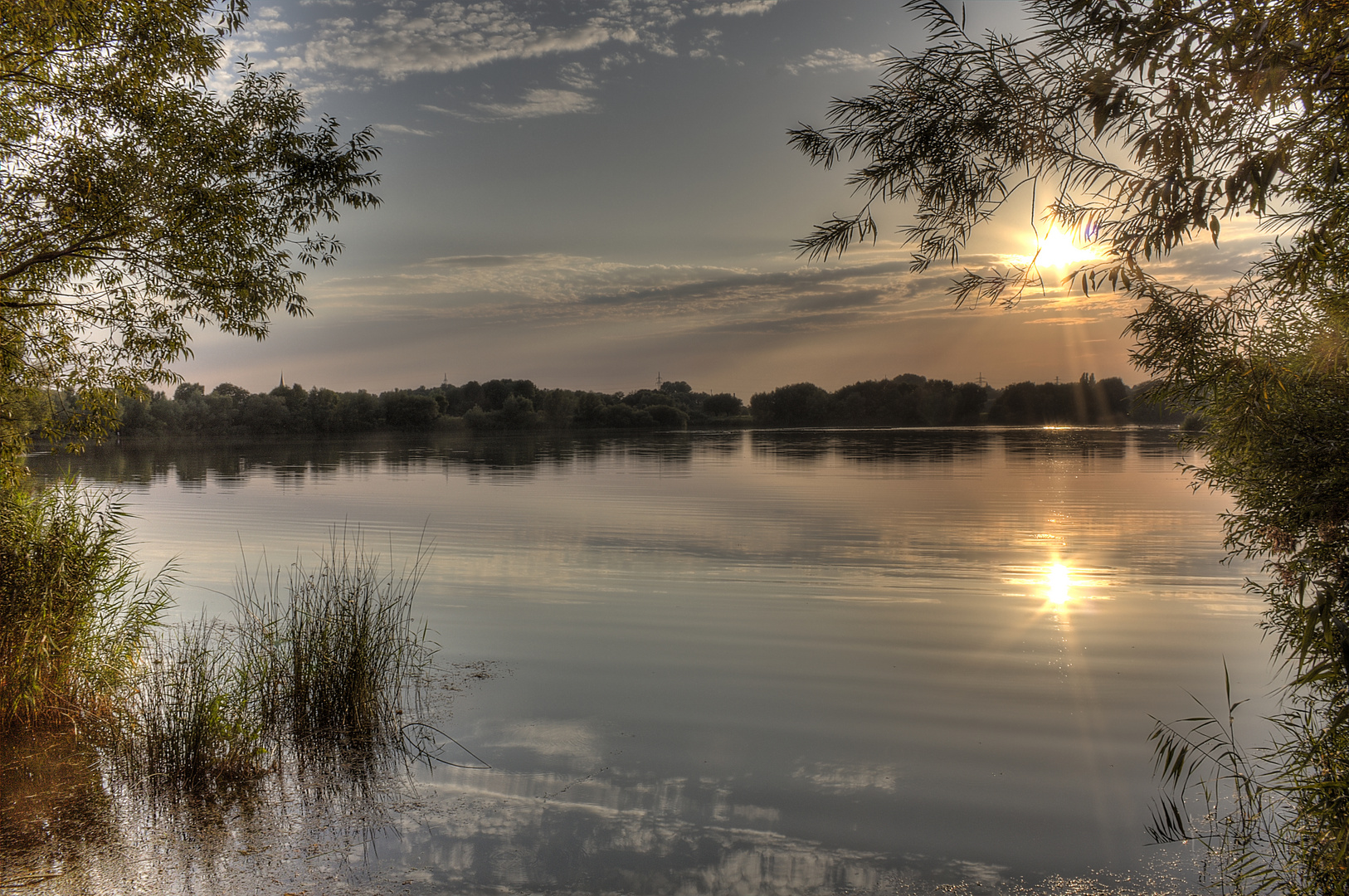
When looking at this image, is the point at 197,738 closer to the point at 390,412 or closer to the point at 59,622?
the point at 59,622

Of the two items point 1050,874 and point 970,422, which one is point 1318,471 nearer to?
point 1050,874

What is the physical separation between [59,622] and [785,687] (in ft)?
22.5

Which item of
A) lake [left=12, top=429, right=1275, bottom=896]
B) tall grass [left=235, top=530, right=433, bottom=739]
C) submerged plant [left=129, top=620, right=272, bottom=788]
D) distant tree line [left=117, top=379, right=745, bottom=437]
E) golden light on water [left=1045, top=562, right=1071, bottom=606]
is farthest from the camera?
distant tree line [left=117, top=379, right=745, bottom=437]

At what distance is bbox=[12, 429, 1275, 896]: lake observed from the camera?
502 centimetres

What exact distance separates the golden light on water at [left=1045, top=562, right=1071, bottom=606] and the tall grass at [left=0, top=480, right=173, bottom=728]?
12.2 metres

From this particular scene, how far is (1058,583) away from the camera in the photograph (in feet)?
44.5

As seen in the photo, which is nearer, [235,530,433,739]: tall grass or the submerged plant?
the submerged plant

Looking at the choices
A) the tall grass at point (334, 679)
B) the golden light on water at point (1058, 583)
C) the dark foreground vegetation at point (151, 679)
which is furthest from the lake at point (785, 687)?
the dark foreground vegetation at point (151, 679)

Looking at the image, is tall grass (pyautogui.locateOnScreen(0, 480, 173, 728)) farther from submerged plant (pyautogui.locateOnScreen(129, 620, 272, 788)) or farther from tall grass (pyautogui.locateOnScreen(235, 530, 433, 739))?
tall grass (pyautogui.locateOnScreen(235, 530, 433, 739))

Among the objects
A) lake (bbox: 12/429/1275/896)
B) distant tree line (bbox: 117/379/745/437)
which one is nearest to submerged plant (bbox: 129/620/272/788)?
lake (bbox: 12/429/1275/896)

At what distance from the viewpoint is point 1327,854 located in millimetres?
4379

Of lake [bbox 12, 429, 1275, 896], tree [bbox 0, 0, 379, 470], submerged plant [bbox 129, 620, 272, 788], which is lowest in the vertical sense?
lake [bbox 12, 429, 1275, 896]

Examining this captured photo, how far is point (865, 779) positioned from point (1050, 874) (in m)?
1.59

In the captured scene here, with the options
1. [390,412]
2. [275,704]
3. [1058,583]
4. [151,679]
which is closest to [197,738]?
[275,704]
